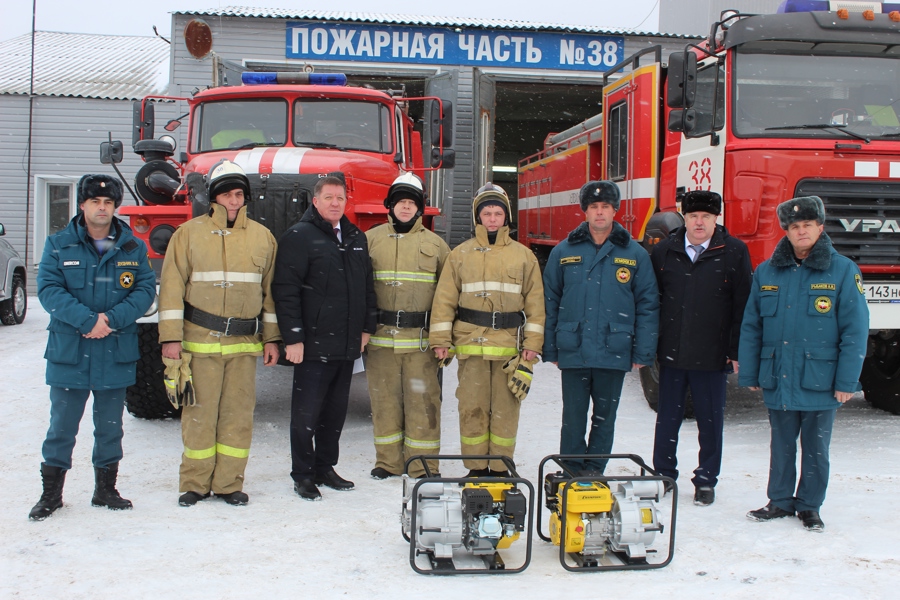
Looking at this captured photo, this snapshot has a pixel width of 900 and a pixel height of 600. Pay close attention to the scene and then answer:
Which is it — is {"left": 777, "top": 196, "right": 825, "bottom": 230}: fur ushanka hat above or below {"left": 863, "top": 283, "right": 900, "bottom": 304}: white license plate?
above

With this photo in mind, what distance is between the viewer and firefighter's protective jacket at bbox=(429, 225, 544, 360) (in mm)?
4781

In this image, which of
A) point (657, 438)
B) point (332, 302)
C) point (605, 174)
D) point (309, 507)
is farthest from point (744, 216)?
point (309, 507)

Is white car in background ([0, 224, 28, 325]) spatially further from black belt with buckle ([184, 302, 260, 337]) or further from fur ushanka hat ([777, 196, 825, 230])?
fur ushanka hat ([777, 196, 825, 230])

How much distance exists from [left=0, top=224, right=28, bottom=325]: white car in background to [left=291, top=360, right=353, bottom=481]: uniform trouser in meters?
8.62

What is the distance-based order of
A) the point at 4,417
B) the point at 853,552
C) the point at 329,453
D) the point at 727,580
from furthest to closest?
the point at 4,417 → the point at 329,453 → the point at 853,552 → the point at 727,580

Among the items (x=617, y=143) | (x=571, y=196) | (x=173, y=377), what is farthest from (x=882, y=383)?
(x=173, y=377)

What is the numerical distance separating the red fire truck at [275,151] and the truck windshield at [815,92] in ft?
8.63

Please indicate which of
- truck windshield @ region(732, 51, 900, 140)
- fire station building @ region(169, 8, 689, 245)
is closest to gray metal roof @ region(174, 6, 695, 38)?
fire station building @ region(169, 8, 689, 245)

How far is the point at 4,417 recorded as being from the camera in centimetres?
659

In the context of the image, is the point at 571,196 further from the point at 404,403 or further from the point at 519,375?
the point at 519,375

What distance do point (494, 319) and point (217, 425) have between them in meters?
1.74

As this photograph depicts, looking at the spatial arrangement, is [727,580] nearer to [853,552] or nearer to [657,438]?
[853,552]

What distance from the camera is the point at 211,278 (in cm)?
459

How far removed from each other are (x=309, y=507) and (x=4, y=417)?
137 inches
